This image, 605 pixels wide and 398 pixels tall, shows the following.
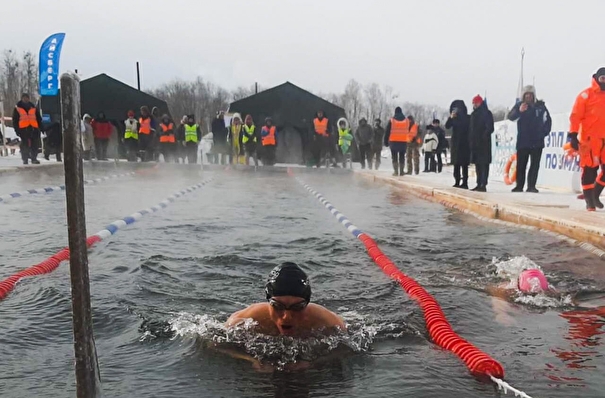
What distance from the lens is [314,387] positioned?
3.20 metres

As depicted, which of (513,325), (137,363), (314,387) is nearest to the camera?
(314,387)

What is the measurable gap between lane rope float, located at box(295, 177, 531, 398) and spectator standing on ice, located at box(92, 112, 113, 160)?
60.3 ft

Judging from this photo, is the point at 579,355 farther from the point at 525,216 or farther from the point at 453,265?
the point at 525,216

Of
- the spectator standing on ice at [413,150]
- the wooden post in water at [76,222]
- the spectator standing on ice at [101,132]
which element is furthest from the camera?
the spectator standing on ice at [101,132]

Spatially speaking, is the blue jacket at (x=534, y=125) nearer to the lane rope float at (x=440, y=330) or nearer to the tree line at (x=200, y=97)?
the lane rope float at (x=440, y=330)

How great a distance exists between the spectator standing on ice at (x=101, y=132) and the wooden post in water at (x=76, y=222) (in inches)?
860

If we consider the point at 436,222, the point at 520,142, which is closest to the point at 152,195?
the point at 436,222

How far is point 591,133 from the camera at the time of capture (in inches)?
333

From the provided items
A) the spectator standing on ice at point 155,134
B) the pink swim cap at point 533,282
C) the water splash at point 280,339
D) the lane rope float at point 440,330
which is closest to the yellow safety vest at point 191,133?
the spectator standing on ice at point 155,134

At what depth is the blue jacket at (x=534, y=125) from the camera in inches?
438

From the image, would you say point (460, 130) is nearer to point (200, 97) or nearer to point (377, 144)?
point (377, 144)

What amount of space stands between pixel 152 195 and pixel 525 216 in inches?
301

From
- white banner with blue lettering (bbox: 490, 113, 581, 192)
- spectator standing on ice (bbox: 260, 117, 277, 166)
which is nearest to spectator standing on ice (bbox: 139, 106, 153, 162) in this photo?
spectator standing on ice (bbox: 260, 117, 277, 166)

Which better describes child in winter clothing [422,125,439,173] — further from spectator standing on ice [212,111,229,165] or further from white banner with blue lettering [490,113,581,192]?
spectator standing on ice [212,111,229,165]
